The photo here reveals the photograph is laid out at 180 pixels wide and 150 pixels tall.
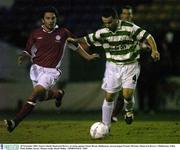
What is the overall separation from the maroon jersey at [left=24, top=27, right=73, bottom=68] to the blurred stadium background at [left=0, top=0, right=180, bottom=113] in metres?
4.12

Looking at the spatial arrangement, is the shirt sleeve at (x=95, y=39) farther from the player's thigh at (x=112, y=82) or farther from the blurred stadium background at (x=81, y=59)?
the blurred stadium background at (x=81, y=59)

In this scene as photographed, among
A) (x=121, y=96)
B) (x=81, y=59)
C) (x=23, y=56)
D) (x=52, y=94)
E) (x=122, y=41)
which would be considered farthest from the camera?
(x=81, y=59)

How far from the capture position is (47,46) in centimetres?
702

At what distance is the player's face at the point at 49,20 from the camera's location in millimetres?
6859

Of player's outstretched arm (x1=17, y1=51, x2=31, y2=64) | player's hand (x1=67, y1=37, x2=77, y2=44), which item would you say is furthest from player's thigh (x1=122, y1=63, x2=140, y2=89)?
player's outstretched arm (x1=17, y1=51, x2=31, y2=64)

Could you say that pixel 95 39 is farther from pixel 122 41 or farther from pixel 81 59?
pixel 81 59

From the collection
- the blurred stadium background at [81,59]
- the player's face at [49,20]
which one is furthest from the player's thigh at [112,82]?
the blurred stadium background at [81,59]

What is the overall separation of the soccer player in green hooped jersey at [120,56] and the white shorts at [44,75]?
405mm

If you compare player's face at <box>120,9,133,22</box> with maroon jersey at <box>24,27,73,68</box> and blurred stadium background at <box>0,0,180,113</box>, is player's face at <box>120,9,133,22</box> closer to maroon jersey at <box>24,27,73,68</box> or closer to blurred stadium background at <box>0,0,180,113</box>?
maroon jersey at <box>24,27,73,68</box>

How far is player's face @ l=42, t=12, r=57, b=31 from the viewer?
22.5ft

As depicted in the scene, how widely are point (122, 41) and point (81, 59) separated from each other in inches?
195

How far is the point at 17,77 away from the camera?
471 inches

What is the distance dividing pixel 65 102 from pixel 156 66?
1785 mm

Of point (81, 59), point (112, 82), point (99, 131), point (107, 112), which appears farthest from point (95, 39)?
point (81, 59)
